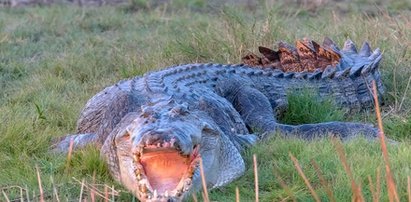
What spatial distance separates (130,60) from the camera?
6789 millimetres

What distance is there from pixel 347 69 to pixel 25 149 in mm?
2569

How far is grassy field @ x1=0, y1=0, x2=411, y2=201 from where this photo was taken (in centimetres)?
379

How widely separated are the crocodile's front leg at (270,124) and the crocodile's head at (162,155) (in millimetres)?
1339

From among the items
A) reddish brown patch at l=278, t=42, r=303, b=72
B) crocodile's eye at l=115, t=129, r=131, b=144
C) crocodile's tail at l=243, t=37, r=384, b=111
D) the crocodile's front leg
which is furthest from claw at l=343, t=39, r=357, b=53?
crocodile's eye at l=115, t=129, r=131, b=144

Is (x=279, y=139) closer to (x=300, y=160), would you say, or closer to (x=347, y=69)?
(x=300, y=160)

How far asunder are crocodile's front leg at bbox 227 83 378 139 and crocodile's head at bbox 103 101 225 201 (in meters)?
1.34

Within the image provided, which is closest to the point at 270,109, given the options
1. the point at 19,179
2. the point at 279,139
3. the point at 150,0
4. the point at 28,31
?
the point at 279,139

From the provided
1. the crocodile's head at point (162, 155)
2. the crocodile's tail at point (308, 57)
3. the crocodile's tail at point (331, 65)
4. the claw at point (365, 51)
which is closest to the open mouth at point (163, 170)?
the crocodile's head at point (162, 155)

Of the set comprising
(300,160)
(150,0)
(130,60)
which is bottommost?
(150,0)

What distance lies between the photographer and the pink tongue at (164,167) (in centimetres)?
319

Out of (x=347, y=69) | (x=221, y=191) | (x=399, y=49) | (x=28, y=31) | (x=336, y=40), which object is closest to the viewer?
(x=221, y=191)

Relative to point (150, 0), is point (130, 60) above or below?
above

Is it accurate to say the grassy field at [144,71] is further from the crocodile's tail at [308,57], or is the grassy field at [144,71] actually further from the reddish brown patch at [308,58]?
the reddish brown patch at [308,58]

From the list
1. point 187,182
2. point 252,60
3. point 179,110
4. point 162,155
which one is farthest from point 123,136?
point 252,60
